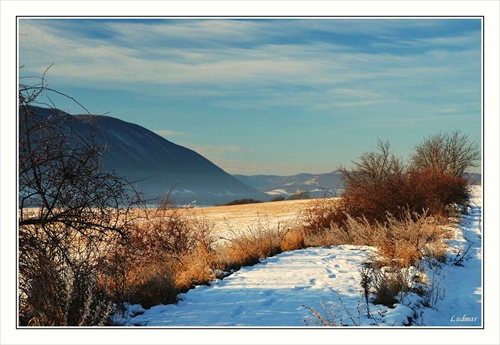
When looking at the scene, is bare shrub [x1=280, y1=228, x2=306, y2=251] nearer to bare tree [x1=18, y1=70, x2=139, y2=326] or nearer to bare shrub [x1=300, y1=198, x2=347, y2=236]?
bare shrub [x1=300, y1=198, x2=347, y2=236]

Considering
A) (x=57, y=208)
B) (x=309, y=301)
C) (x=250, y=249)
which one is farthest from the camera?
(x=250, y=249)

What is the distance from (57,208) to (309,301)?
3857 mm

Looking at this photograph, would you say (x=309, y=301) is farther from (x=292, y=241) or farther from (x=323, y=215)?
(x=323, y=215)

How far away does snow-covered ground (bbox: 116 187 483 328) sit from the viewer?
6715 mm

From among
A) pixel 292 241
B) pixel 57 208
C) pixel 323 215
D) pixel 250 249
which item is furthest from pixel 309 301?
pixel 323 215

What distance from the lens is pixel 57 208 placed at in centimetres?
668

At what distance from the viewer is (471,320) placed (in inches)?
274

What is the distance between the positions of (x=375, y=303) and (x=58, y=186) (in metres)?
4.77

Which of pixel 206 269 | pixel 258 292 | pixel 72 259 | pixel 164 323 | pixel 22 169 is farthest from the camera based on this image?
pixel 206 269

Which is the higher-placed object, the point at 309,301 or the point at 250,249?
the point at 250,249

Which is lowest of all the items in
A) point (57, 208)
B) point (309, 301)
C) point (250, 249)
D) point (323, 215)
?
point (309, 301)

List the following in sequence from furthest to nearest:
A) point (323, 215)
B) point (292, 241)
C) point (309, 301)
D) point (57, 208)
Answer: point (323, 215) < point (292, 241) < point (309, 301) < point (57, 208)
